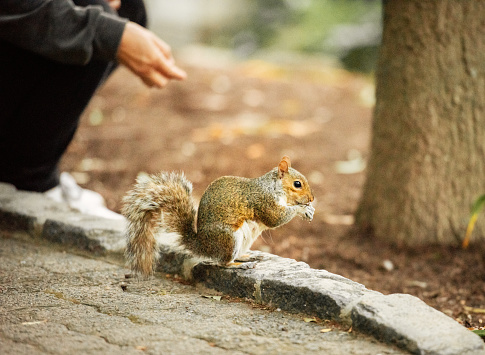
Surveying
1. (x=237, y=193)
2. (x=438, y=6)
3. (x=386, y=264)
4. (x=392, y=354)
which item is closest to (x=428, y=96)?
(x=438, y=6)

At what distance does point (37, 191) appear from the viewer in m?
3.09

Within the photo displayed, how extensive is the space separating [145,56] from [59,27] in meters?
0.38

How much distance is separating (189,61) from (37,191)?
552 cm

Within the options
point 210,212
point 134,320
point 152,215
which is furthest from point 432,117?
point 134,320

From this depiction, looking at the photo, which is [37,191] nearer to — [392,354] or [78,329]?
[78,329]

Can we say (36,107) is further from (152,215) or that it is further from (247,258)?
(247,258)

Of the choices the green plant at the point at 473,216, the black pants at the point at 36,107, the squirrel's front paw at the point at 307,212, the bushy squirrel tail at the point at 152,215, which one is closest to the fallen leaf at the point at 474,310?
the green plant at the point at 473,216

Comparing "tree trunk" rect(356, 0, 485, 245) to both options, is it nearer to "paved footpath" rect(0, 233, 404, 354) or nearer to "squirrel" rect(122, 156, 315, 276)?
"squirrel" rect(122, 156, 315, 276)

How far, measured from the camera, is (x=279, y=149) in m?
4.64

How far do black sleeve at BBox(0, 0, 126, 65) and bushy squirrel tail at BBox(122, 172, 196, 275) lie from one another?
740 millimetres

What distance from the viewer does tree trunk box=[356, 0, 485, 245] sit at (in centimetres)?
289

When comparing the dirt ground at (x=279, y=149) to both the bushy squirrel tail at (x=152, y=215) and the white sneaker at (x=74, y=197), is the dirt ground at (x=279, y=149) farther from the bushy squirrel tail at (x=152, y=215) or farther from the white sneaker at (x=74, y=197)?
the bushy squirrel tail at (x=152, y=215)

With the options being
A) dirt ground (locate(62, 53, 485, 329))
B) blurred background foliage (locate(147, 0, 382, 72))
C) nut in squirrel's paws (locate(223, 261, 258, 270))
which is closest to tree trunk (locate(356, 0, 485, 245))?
dirt ground (locate(62, 53, 485, 329))

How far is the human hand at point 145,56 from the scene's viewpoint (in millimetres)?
2453
